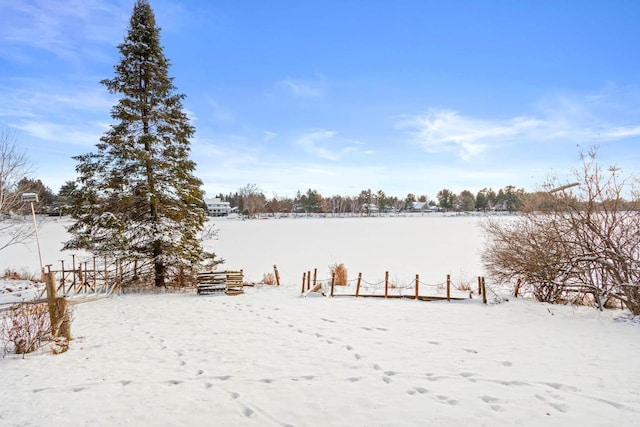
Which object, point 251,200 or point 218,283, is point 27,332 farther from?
point 251,200

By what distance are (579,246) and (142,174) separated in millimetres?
15863

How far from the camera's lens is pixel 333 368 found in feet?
18.4

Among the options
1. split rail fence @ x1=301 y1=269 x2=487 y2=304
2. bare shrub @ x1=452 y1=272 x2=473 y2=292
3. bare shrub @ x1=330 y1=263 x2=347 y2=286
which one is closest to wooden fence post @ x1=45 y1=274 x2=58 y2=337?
split rail fence @ x1=301 y1=269 x2=487 y2=304

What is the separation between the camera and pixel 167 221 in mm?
13812

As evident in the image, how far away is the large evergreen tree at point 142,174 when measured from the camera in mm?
12670

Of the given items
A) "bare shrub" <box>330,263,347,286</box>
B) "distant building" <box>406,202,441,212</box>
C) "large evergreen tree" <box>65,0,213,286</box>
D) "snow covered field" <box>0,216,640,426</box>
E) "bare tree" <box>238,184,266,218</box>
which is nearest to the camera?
"snow covered field" <box>0,216,640,426</box>

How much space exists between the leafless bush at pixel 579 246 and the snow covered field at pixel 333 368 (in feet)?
3.16

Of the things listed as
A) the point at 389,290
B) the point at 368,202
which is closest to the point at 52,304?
the point at 389,290

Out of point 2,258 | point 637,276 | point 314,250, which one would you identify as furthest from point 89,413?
point 2,258

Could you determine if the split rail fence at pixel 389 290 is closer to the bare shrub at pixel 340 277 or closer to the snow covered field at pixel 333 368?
the bare shrub at pixel 340 277

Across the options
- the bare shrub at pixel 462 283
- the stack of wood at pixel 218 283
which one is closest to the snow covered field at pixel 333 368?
the stack of wood at pixel 218 283

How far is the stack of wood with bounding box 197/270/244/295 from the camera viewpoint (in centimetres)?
1311

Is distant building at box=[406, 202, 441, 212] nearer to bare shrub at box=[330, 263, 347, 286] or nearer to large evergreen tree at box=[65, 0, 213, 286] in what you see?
bare shrub at box=[330, 263, 347, 286]

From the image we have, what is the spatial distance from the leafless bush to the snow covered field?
962 millimetres
